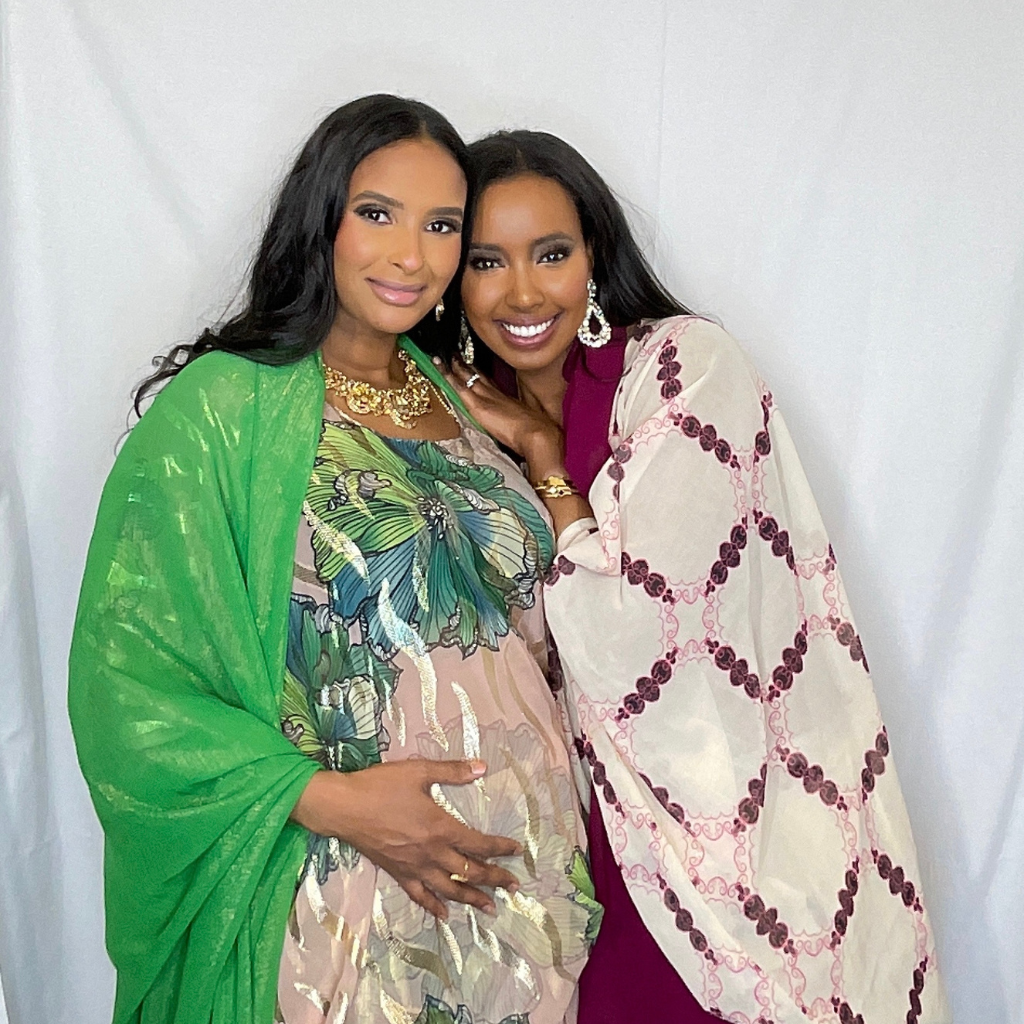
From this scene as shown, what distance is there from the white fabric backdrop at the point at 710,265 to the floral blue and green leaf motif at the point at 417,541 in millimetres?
534

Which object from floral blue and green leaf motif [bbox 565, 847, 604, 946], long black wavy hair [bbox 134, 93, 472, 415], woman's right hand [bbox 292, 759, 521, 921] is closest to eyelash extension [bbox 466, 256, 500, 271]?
long black wavy hair [bbox 134, 93, 472, 415]

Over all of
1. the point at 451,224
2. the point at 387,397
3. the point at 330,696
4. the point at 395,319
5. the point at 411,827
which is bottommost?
the point at 411,827

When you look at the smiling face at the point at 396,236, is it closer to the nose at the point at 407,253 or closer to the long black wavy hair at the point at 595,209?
the nose at the point at 407,253

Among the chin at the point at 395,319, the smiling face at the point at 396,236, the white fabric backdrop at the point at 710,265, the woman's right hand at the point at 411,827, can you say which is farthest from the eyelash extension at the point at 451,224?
the woman's right hand at the point at 411,827

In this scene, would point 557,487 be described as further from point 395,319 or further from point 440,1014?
point 440,1014

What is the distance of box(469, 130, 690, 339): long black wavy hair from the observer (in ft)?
5.28

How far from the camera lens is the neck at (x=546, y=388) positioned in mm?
1709

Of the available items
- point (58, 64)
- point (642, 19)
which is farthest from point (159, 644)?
point (642, 19)

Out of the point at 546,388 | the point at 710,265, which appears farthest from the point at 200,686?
the point at 710,265

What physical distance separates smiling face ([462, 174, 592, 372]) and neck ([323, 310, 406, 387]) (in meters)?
0.13

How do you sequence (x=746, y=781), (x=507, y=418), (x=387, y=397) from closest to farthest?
(x=746, y=781) → (x=387, y=397) → (x=507, y=418)

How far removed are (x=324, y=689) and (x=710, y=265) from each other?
94 centimetres

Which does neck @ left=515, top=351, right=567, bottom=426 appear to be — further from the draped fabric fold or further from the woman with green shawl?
the draped fabric fold

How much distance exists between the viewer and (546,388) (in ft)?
5.67
